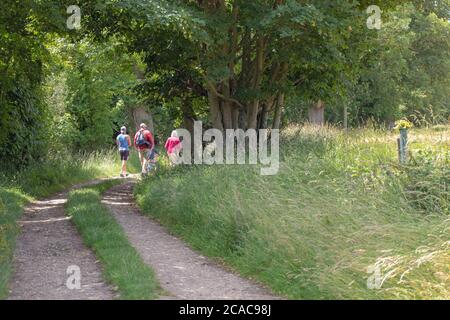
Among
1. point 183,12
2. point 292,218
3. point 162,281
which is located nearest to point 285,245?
point 292,218

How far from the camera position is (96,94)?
3600 centimetres

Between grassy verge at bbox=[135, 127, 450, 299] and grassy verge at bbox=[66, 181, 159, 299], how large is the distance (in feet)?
4.06

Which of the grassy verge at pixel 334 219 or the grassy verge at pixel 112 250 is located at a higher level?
the grassy verge at pixel 334 219

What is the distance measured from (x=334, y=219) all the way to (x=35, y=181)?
43.5 feet

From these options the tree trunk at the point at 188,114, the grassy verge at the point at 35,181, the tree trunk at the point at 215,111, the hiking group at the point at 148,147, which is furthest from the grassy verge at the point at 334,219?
the tree trunk at the point at 188,114

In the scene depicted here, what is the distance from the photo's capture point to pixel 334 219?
8781 millimetres

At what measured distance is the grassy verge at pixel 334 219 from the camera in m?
7.20

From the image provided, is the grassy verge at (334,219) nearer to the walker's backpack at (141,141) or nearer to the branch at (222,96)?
the branch at (222,96)

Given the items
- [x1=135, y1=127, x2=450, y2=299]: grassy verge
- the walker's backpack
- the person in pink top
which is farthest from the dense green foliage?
the walker's backpack

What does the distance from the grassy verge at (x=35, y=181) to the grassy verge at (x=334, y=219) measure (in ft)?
9.68

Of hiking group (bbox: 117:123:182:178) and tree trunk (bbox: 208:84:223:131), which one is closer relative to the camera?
tree trunk (bbox: 208:84:223:131)

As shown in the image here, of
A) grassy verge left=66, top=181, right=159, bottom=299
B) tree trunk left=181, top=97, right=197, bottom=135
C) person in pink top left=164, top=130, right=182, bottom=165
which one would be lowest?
grassy verge left=66, top=181, right=159, bottom=299

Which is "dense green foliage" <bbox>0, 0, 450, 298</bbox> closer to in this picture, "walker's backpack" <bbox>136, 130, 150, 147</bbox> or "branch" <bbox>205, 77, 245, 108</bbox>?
"branch" <bbox>205, 77, 245, 108</bbox>

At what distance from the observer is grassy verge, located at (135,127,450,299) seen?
23.6ft
